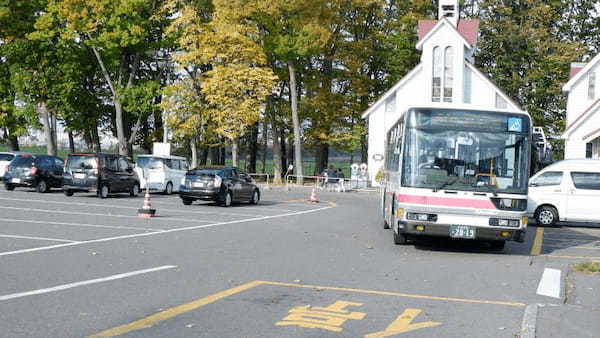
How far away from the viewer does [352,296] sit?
910 cm

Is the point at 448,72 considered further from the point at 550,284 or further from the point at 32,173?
the point at 550,284

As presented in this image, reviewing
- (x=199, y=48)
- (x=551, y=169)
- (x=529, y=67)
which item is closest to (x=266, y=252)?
(x=551, y=169)

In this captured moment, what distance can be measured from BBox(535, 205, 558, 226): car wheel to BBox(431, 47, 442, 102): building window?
26.6 m

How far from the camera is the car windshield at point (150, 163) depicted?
3362 cm

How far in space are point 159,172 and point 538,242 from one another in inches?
773

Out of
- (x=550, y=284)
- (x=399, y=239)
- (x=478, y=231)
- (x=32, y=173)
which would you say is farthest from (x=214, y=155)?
(x=550, y=284)

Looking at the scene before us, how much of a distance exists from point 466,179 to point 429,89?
36.6 meters

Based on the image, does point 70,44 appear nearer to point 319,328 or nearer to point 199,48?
point 199,48

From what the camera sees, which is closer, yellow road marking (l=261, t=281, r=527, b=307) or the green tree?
yellow road marking (l=261, t=281, r=527, b=307)

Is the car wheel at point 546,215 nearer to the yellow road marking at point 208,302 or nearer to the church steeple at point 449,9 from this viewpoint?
the yellow road marking at point 208,302

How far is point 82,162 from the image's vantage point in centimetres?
2788

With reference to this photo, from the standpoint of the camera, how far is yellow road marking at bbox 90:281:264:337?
6840mm

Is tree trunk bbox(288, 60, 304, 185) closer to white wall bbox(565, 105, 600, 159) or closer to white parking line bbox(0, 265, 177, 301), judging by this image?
white wall bbox(565, 105, 600, 159)

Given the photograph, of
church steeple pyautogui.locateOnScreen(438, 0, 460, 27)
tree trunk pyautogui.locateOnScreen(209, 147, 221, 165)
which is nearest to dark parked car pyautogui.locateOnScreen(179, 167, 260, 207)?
church steeple pyautogui.locateOnScreen(438, 0, 460, 27)
